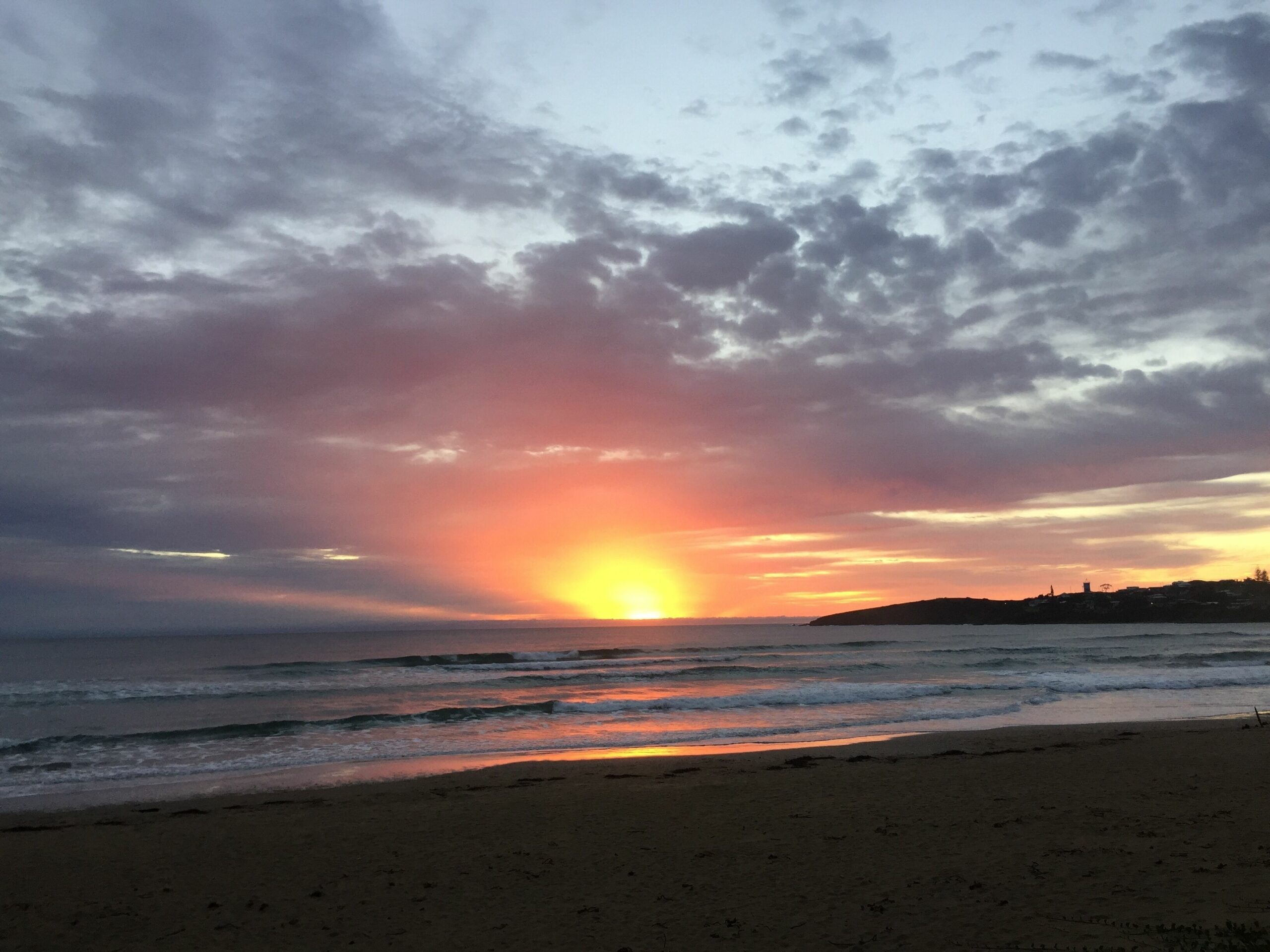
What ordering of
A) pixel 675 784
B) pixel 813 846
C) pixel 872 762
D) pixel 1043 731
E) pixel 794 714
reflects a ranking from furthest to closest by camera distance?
pixel 794 714, pixel 1043 731, pixel 872 762, pixel 675 784, pixel 813 846

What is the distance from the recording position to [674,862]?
8.73 meters

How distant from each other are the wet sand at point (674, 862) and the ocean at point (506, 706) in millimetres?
4128

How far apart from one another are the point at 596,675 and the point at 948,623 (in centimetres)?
14232

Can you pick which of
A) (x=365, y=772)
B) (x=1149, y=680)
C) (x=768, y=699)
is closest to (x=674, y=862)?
(x=365, y=772)

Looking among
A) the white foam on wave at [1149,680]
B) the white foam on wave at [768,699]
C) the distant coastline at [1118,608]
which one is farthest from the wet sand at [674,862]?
the distant coastline at [1118,608]

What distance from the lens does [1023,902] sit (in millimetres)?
6754

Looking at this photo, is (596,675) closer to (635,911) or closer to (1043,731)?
(1043,731)

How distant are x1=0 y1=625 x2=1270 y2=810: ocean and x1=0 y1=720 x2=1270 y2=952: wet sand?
4128 millimetres

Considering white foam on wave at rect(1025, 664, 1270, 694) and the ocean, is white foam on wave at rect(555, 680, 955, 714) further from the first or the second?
white foam on wave at rect(1025, 664, 1270, 694)

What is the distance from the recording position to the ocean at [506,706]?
17.5 m

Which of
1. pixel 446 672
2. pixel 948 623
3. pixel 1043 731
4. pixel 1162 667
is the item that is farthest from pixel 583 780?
pixel 948 623

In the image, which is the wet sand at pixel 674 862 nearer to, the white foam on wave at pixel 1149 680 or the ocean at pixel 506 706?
the ocean at pixel 506 706

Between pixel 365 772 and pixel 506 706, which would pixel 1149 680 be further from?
pixel 365 772

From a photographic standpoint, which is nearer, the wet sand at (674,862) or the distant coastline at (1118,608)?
the wet sand at (674,862)
